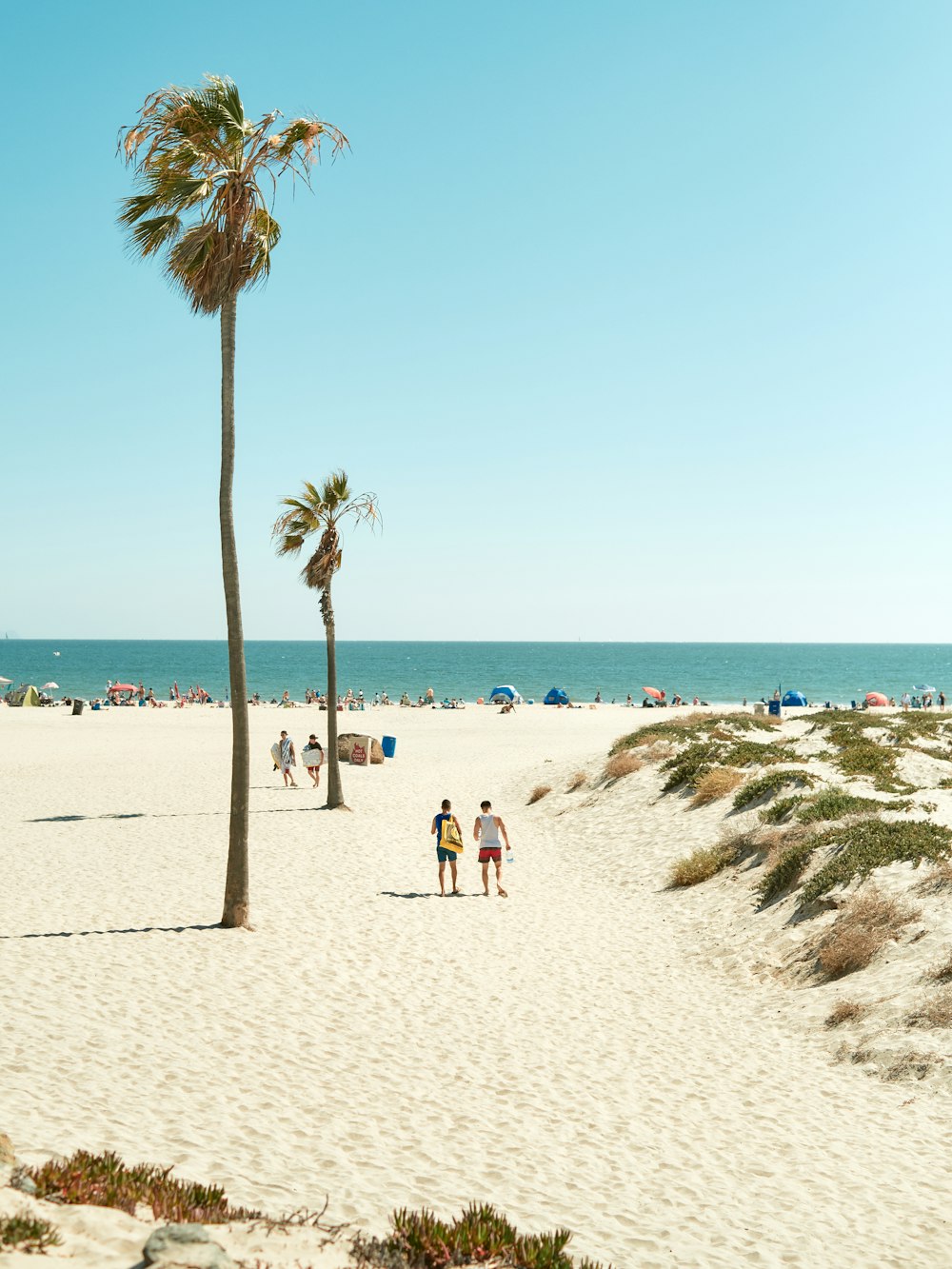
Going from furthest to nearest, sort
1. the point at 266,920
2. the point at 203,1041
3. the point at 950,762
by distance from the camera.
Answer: the point at 950,762 → the point at 266,920 → the point at 203,1041

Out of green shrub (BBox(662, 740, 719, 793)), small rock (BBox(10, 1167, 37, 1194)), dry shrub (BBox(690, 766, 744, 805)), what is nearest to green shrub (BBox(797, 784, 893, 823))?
dry shrub (BBox(690, 766, 744, 805))

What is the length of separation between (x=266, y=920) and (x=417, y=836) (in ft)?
26.9

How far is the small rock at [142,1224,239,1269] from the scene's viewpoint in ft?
14.6

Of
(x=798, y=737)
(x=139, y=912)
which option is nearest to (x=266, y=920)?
(x=139, y=912)

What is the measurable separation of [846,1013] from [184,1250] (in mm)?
8314

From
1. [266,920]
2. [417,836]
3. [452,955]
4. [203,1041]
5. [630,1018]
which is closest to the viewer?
[203,1041]

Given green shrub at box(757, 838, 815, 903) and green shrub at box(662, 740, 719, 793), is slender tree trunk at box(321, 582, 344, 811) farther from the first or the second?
green shrub at box(757, 838, 815, 903)

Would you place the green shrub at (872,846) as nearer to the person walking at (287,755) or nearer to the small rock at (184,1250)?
the small rock at (184,1250)

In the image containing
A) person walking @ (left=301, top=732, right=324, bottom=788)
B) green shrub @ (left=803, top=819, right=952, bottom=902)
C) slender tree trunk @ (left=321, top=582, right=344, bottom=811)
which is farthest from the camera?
person walking @ (left=301, top=732, right=324, bottom=788)

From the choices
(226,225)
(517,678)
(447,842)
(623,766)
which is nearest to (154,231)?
(226,225)

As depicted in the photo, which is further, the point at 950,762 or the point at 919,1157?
the point at 950,762

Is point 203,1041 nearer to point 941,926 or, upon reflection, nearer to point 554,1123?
point 554,1123

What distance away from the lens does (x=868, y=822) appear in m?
16.1

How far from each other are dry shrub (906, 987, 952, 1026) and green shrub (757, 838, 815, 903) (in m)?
4.86
